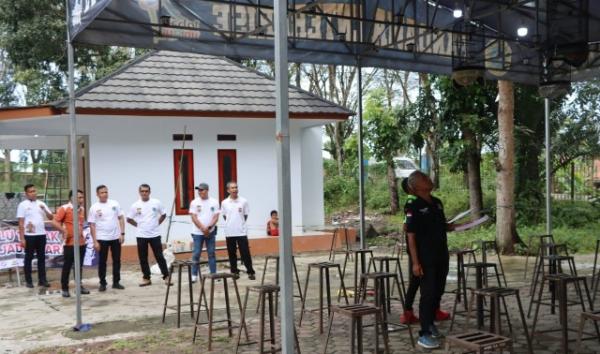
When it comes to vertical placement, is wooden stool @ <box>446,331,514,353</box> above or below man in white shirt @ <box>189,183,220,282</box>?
below

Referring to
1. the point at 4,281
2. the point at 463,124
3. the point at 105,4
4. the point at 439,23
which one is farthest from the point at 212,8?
the point at 463,124

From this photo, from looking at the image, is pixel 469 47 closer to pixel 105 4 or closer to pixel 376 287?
pixel 376 287

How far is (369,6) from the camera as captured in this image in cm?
892

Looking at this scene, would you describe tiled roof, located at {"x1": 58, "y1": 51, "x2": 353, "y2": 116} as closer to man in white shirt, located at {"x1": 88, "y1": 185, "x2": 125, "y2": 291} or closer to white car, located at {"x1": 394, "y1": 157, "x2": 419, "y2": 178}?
man in white shirt, located at {"x1": 88, "y1": 185, "x2": 125, "y2": 291}

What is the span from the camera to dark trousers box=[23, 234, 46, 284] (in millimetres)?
10297

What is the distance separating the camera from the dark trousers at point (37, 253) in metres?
10.3

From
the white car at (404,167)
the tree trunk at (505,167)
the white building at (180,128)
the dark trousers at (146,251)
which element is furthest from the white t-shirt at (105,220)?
the white car at (404,167)

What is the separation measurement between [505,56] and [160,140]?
7.51m

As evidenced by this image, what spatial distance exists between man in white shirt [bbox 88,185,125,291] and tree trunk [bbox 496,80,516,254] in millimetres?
7678

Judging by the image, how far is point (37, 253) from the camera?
34.0ft

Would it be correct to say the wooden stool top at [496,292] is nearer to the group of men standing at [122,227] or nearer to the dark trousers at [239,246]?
the group of men standing at [122,227]

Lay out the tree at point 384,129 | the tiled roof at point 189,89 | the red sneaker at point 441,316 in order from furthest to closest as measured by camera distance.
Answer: the tree at point 384,129 → the tiled roof at point 189,89 → the red sneaker at point 441,316

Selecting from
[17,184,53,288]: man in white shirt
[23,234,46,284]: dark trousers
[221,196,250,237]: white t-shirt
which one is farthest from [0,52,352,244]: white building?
[221,196,250,237]: white t-shirt

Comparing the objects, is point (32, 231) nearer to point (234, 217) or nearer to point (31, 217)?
point (31, 217)
